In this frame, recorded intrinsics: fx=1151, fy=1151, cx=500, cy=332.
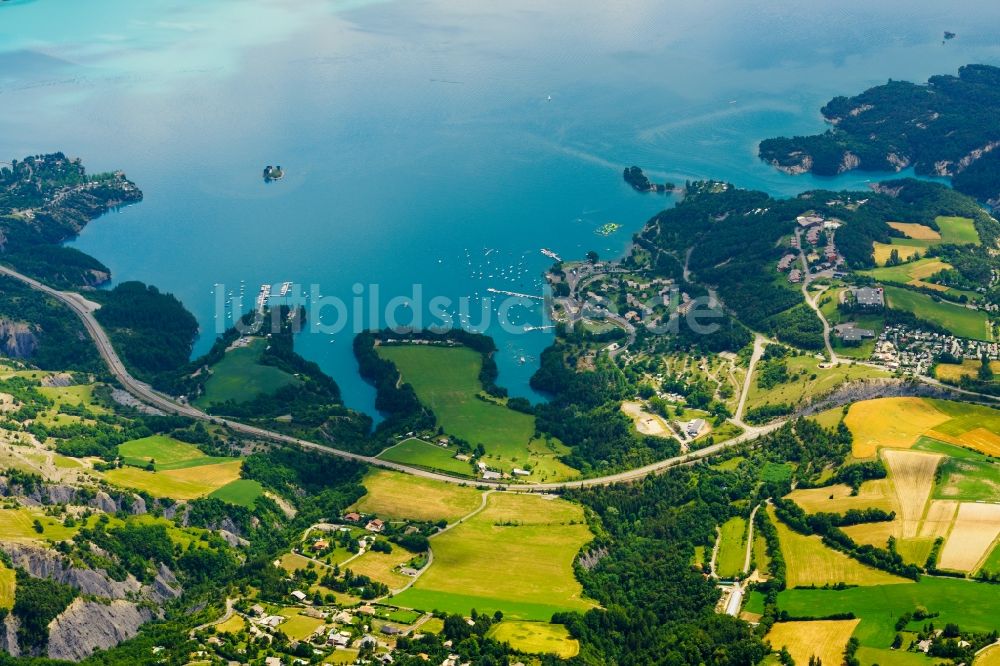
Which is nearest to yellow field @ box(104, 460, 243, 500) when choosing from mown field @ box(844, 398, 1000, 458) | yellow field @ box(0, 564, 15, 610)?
yellow field @ box(0, 564, 15, 610)

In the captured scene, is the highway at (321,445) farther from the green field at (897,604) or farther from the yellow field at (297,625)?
the yellow field at (297,625)

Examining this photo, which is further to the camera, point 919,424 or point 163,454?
point 163,454

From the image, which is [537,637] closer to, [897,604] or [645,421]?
[897,604]

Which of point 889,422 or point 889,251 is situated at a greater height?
point 889,251

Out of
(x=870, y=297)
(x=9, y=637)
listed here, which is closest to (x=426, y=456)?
(x=9, y=637)

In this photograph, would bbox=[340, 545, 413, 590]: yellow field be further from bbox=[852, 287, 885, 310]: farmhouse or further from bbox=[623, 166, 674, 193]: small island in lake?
bbox=[623, 166, 674, 193]: small island in lake

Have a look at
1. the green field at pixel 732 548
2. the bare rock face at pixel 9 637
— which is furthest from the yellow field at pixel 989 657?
the bare rock face at pixel 9 637
